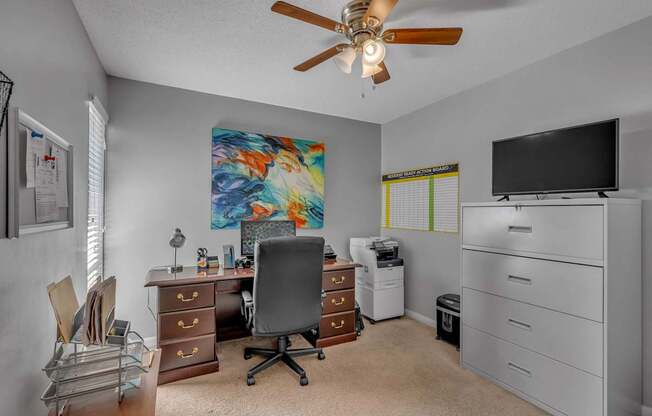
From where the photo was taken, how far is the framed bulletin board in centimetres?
99

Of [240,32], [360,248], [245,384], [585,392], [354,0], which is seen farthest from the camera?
[360,248]

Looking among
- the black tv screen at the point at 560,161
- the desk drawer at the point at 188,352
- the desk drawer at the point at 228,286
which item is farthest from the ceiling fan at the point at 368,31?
the desk drawer at the point at 188,352

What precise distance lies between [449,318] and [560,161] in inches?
67.1

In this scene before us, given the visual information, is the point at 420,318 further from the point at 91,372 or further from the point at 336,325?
the point at 91,372

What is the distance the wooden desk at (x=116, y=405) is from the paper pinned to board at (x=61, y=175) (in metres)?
0.88

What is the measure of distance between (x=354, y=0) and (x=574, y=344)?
236 centimetres

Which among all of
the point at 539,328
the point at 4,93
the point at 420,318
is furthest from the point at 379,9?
the point at 420,318

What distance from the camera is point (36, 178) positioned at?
1.17m

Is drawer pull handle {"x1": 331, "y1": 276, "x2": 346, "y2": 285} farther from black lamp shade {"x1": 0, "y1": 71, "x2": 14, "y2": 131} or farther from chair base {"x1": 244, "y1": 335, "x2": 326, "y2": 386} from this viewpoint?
→ black lamp shade {"x1": 0, "y1": 71, "x2": 14, "y2": 131}

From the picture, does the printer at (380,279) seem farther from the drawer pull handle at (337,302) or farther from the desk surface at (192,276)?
the desk surface at (192,276)

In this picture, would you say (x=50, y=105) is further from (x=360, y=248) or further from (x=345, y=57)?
(x=360, y=248)

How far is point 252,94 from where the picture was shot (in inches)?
125

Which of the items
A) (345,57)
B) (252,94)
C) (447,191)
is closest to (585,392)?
(447,191)

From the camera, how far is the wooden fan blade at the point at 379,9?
1.41 metres
